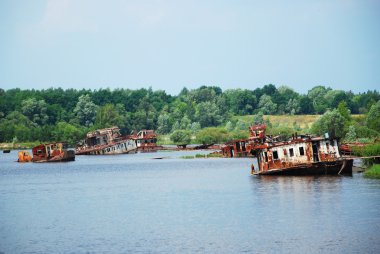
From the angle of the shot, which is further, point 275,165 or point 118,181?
point 118,181

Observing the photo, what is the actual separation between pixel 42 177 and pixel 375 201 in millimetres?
55334

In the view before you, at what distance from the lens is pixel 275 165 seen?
77.2 metres

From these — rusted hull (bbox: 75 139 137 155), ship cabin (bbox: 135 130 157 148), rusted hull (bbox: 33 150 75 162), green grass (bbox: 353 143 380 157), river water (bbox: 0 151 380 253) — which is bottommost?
river water (bbox: 0 151 380 253)

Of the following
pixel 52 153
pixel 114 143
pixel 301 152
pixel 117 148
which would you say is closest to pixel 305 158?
pixel 301 152

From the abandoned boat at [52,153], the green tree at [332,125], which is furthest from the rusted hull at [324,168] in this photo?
the abandoned boat at [52,153]

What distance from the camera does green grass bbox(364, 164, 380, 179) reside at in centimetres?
7056

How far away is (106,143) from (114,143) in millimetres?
4934

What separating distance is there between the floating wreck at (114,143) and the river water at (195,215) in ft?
253

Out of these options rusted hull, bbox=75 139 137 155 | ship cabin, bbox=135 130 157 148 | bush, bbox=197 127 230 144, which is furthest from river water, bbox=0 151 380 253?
bush, bbox=197 127 230 144

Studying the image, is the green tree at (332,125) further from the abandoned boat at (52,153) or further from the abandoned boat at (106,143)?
the abandoned boat at (106,143)

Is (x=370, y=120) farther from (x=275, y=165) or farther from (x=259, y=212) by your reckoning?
(x=259, y=212)

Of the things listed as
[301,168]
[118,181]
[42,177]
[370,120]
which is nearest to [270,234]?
[301,168]

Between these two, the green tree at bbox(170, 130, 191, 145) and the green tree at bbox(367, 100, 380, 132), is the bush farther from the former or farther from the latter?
the green tree at bbox(367, 100, 380, 132)

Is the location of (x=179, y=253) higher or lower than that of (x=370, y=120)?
lower
